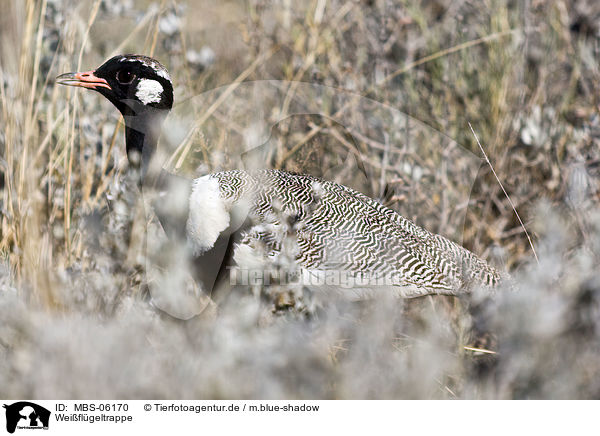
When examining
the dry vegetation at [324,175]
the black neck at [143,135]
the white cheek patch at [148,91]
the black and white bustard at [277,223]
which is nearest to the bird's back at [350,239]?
the black and white bustard at [277,223]

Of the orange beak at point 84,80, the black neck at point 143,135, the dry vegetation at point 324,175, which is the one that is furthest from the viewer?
the black neck at point 143,135

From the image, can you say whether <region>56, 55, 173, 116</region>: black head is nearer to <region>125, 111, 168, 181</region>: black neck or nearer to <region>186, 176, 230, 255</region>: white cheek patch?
<region>125, 111, 168, 181</region>: black neck

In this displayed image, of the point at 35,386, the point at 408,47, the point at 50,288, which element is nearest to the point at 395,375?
the point at 35,386

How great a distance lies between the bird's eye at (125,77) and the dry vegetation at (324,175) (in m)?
0.25

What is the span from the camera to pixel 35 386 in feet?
5.01

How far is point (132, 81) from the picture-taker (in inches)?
90.0

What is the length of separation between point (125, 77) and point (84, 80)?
14cm

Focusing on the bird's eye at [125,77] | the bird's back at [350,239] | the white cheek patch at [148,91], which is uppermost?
the bird's eye at [125,77]

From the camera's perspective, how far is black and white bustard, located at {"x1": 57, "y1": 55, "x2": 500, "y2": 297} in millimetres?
2254

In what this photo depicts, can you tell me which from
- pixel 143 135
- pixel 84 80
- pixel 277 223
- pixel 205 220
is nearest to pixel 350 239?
pixel 277 223

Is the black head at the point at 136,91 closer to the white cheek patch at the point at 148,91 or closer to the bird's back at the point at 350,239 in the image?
the white cheek patch at the point at 148,91

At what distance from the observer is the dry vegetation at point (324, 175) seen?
1.55 meters

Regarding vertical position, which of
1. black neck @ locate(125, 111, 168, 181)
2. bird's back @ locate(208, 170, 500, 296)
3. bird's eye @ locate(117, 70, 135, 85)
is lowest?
bird's back @ locate(208, 170, 500, 296)
